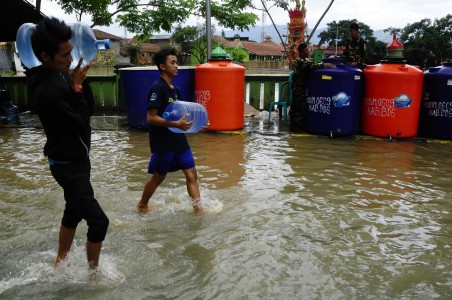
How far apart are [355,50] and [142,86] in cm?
435

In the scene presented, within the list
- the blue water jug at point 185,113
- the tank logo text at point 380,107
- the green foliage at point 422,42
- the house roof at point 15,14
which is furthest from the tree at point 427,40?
the blue water jug at point 185,113

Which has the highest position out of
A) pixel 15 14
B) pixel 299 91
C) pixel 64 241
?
→ pixel 15 14

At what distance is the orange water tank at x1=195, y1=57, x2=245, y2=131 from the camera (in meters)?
8.58

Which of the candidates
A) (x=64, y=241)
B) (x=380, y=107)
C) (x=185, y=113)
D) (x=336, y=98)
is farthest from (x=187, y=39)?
(x=64, y=241)

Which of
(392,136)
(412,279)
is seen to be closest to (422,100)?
(392,136)

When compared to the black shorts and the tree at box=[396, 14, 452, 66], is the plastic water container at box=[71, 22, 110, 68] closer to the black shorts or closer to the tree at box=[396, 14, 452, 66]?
the black shorts

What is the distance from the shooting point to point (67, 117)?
8.70 feet

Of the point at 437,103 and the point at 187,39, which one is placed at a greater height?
the point at 187,39

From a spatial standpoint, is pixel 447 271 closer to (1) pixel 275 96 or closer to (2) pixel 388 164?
(2) pixel 388 164

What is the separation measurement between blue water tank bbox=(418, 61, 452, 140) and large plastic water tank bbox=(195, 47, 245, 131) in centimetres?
341

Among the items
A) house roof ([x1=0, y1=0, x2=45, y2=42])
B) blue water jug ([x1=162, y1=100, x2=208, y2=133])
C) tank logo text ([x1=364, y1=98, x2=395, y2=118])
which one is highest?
house roof ([x1=0, y1=0, x2=45, y2=42])

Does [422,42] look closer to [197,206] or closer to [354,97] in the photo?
[354,97]

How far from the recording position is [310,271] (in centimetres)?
319

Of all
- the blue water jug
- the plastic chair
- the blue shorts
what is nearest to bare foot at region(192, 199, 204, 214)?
the blue shorts
